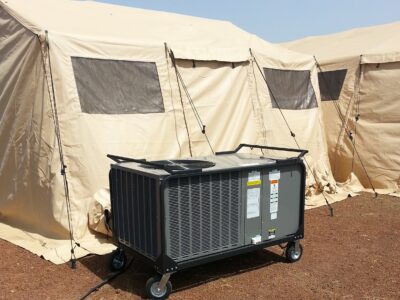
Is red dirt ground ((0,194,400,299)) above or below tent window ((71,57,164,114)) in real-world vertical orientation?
below

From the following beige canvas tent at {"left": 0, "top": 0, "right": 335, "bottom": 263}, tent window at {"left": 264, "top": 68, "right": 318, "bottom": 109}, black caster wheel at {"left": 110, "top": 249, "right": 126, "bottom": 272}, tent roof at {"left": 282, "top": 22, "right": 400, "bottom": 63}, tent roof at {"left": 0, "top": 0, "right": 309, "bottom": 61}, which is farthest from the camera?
tent roof at {"left": 282, "top": 22, "right": 400, "bottom": 63}

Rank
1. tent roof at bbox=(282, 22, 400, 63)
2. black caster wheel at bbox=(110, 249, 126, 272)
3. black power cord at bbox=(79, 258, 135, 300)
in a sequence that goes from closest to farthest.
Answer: black power cord at bbox=(79, 258, 135, 300) < black caster wheel at bbox=(110, 249, 126, 272) < tent roof at bbox=(282, 22, 400, 63)

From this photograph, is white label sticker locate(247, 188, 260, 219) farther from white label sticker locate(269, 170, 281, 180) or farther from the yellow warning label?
white label sticker locate(269, 170, 281, 180)

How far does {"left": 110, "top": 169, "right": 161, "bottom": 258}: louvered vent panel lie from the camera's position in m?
4.00

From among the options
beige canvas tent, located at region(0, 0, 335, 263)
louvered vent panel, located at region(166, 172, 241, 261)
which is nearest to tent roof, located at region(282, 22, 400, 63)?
beige canvas tent, located at region(0, 0, 335, 263)

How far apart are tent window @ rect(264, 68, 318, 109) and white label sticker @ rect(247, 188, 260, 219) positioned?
3.68 meters

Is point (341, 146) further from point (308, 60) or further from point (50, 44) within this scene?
point (50, 44)

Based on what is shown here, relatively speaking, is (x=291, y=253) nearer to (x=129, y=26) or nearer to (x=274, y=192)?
(x=274, y=192)

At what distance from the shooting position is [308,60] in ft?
28.8

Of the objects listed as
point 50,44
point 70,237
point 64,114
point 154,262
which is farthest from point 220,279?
point 50,44

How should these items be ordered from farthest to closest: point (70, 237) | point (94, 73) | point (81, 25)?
point (81, 25)
point (94, 73)
point (70, 237)

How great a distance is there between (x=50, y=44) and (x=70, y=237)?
2212 millimetres

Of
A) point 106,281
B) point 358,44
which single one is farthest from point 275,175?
point 358,44

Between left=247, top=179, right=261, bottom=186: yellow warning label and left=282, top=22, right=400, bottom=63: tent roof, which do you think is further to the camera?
left=282, top=22, right=400, bottom=63: tent roof
